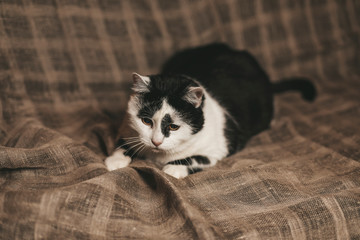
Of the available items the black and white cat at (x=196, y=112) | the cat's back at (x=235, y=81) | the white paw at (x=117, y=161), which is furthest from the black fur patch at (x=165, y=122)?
the cat's back at (x=235, y=81)

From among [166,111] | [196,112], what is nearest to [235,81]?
[196,112]

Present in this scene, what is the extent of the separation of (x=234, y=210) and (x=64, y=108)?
3.67ft

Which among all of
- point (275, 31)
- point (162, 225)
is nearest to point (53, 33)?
point (162, 225)

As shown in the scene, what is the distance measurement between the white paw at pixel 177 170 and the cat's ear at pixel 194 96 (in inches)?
9.9

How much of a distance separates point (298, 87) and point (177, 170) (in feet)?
3.98

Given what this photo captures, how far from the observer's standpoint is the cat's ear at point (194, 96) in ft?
4.21

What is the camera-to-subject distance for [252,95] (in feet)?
5.88

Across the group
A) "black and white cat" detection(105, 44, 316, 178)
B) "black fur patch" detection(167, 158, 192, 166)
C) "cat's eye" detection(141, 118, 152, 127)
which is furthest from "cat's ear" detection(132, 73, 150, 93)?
"black fur patch" detection(167, 158, 192, 166)

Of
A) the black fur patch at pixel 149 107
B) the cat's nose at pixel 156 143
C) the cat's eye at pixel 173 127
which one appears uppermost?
the black fur patch at pixel 149 107

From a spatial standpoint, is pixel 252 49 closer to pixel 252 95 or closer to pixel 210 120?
pixel 252 95

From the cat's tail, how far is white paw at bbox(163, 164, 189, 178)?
1.03 m

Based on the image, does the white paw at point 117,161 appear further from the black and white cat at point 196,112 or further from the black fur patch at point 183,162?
the black fur patch at point 183,162

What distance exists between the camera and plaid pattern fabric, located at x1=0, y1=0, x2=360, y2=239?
1041 mm

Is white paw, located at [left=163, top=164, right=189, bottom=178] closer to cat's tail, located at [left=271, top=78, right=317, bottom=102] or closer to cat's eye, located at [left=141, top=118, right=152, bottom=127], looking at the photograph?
cat's eye, located at [left=141, top=118, right=152, bottom=127]
